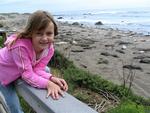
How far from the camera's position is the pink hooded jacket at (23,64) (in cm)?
286

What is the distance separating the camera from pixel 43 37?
2.90m

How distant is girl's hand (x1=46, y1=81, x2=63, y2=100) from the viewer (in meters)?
2.35

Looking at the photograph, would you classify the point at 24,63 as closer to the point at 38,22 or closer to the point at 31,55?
the point at 31,55

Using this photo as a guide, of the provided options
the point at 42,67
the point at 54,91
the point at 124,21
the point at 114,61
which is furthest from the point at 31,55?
the point at 124,21

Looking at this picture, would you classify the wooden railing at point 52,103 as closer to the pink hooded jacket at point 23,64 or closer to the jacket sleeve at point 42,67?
the pink hooded jacket at point 23,64

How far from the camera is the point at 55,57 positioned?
354 inches

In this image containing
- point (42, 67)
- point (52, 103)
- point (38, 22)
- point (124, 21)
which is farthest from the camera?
point (124, 21)

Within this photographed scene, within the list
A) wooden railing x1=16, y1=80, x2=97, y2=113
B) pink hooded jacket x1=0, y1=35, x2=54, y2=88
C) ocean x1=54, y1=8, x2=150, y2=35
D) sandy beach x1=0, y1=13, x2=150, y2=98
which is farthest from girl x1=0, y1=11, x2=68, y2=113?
ocean x1=54, y1=8, x2=150, y2=35

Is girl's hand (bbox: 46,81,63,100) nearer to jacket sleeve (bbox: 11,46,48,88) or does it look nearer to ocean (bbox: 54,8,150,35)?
jacket sleeve (bbox: 11,46,48,88)

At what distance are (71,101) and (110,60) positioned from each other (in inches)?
532

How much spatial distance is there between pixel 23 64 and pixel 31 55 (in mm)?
100

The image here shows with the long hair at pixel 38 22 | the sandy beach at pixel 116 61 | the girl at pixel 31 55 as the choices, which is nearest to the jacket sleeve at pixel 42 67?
the girl at pixel 31 55

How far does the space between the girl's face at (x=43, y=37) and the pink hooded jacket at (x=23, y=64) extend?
47mm

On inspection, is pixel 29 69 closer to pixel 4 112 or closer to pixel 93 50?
pixel 4 112
